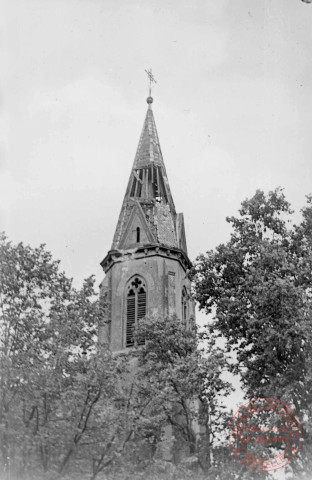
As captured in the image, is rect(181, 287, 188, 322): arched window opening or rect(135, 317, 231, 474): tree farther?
rect(181, 287, 188, 322): arched window opening

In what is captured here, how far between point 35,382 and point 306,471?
749cm

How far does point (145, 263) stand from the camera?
36000 mm

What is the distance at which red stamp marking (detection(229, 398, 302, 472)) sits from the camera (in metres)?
A: 18.4

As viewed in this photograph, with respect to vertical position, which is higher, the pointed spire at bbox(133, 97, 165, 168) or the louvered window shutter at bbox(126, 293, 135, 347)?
the pointed spire at bbox(133, 97, 165, 168)

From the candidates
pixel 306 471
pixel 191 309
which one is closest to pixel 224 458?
pixel 306 471

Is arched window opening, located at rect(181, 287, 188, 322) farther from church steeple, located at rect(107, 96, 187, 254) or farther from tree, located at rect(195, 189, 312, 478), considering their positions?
tree, located at rect(195, 189, 312, 478)

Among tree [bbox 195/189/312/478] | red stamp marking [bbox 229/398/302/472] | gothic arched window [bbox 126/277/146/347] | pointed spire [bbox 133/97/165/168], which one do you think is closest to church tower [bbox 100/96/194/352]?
gothic arched window [bbox 126/277/146/347]

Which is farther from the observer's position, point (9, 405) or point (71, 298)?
point (71, 298)

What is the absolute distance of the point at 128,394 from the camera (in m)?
18.2

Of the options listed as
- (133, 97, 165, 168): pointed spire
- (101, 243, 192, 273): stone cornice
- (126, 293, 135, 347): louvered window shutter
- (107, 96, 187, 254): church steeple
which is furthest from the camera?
(133, 97, 165, 168): pointed spire

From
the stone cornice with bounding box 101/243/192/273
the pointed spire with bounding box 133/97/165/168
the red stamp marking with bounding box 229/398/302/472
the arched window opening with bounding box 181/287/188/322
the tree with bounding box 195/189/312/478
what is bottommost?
the red stamp marking with bounding box 229/398/302/472

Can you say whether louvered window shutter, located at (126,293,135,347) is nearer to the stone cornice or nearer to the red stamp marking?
the stone cornice

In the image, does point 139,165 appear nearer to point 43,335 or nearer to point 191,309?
point 191,309

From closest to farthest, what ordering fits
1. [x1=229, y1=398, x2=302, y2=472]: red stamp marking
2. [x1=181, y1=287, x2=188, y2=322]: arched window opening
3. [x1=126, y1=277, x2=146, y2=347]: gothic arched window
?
[x1=229, y1=398, x2=302, y2=472]: red stamp marking < [x1=126, y1=277, x2=146, y2=347]: gothic arched window < [x1=181, y1=287, x2=188, y2=322]: arched window opening
